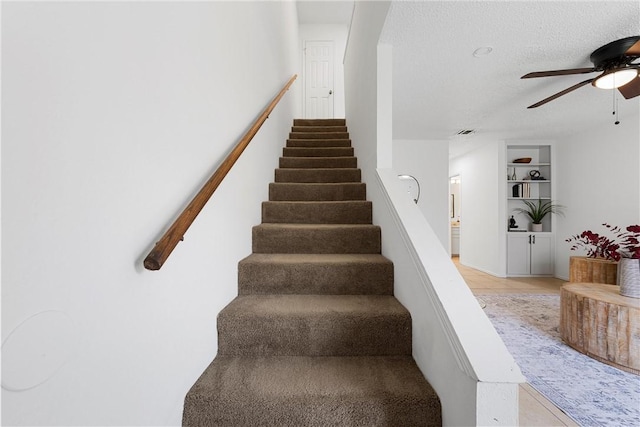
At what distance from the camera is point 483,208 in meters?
5.15

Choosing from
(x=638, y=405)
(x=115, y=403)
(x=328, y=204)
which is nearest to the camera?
(x=115, y=403)

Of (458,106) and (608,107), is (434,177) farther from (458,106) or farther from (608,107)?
(608,107)

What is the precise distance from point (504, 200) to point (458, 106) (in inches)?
97.2

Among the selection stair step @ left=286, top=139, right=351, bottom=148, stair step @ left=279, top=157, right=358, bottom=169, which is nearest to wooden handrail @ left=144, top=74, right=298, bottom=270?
stair step @ left=279, top=157, right=358, bottom=169

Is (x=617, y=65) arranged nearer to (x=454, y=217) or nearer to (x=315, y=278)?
(x=315, y=278)

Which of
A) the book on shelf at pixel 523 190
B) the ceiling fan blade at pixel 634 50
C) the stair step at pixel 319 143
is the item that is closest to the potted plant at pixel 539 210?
the book on shelf at pixel 523 190

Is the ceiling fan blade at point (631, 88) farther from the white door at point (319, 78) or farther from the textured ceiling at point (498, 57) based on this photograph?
the white door at point (319, 78)

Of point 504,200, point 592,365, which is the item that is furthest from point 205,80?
point 504,200

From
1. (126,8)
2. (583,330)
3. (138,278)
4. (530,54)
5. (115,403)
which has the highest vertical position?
(530,54)

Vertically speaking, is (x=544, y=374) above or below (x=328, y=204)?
below

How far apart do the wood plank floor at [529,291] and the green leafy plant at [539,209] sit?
1108 mm

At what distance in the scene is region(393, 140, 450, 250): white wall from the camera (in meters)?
4.45

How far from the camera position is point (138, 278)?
0.70 m

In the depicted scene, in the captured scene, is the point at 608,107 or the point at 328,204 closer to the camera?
the point at 328,204
